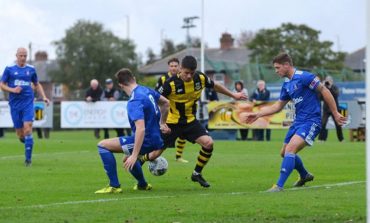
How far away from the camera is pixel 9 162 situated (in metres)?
18.8

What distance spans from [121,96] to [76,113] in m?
1.92

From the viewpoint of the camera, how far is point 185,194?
40.4 ft

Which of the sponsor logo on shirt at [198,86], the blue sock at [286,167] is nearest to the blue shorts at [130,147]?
the sponsor logo on shirt at [198,86]

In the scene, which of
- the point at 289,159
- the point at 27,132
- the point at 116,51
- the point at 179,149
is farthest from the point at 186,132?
the point at 116,51

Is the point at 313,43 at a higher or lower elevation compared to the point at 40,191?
higher

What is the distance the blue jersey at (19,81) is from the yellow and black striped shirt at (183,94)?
4.74m

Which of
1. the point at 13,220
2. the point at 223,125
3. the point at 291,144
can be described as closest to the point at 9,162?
the point at 291,144

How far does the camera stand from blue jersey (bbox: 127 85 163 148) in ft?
39.0

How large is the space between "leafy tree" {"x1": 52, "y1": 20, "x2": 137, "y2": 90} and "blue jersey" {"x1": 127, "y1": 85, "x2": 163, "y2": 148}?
8213 centimetres

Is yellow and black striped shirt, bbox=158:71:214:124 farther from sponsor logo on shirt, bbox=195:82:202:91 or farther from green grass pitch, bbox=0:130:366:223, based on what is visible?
green grass pitch, bbox=0:130:366:223

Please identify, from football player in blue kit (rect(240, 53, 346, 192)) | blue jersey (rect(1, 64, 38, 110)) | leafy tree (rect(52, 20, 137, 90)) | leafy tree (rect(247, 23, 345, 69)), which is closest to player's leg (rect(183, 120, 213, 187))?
football player in blue kit (rect(240, 53, 346, 192))

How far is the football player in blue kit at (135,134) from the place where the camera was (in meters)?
11.8

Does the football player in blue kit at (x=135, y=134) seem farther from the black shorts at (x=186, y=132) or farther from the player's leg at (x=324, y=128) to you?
the player's leg at (x=324, y=128)

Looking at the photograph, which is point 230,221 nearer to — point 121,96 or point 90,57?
point 121,96
